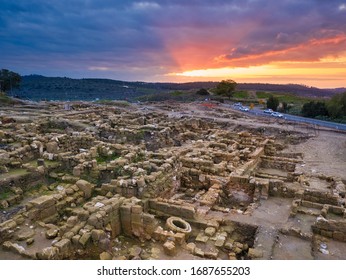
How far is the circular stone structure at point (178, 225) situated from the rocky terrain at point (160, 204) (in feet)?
0.11

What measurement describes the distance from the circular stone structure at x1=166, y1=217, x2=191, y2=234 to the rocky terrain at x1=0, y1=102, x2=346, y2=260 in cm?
4

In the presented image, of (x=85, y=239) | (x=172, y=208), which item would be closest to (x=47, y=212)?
(x=85, y=239)

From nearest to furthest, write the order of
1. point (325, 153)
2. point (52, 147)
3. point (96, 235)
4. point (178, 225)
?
point (96, 235) → point (178, 225) → point (52, 147) → point (325, 153)

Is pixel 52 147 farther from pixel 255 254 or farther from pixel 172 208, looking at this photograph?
pixel 255 254

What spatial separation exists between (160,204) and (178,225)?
115 centimetres

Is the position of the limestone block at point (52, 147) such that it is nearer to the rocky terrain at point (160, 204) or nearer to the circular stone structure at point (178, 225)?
the rocky terrain at point (160, 204)

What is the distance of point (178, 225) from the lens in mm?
9883

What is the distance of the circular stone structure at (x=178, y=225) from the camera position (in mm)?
9315

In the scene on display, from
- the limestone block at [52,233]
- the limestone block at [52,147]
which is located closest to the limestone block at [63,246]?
the limestone block at [52,233]

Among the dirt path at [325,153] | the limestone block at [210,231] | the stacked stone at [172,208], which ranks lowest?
the limestone block at [210,231]

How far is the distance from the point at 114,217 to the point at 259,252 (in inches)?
171

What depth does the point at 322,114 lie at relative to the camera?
4228cm

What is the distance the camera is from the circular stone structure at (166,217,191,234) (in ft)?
30.6
